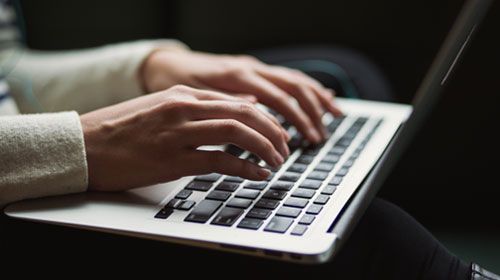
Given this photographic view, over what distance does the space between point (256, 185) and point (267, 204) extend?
5cm

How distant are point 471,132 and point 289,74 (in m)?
0.32

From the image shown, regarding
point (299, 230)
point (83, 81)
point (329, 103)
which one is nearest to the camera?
point (299, 230)

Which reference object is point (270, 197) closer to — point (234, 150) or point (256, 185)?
point (256, 185)

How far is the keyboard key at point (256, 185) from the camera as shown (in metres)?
0.67

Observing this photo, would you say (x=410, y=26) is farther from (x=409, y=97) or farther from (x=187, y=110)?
(x=187, y=110)

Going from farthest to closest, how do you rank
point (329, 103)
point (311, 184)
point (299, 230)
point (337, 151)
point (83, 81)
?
point (83, 81) < point (329, 103) < point (337, 151) < point (311, 184) < point (299, 230)

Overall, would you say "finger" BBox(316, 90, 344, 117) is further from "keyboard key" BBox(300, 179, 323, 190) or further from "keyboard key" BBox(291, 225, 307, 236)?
"keyboard key" BBox(291, 225, 307, 236)

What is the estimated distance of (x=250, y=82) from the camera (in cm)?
87

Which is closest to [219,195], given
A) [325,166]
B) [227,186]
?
[227,186]

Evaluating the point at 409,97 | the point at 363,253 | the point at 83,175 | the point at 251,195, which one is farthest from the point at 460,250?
the point at 409,97

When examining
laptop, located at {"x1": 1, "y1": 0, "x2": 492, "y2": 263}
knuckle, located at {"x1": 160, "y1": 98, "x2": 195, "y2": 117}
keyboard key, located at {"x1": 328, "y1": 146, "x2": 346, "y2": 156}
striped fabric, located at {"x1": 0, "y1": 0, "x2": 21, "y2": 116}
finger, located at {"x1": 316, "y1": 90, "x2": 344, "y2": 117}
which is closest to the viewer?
laptop, located at {"x1": 1, "y1": 0, "x2": 492, "y2": 263}

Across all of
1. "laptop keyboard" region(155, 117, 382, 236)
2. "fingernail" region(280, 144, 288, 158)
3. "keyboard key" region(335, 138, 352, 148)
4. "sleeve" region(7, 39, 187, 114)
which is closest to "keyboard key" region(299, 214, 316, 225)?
"laptop keyboard" region(155, 117, 382, 236)

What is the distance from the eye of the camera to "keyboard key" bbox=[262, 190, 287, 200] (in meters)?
0.64

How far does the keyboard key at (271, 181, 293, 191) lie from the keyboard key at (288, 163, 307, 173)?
0.04m
